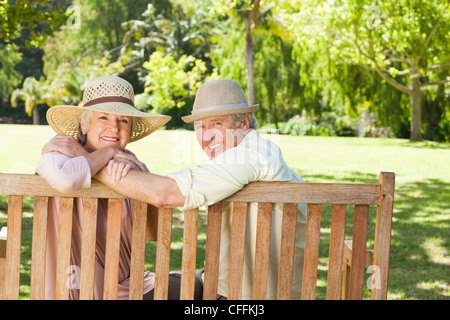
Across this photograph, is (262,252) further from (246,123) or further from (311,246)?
(246,123)

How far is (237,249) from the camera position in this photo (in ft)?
6.62

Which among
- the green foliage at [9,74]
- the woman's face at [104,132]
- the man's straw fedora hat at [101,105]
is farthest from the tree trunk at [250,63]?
the woman's face at [104,132]

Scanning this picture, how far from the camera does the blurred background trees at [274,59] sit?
20.9 meters

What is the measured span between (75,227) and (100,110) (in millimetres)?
453

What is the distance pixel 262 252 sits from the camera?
2.02 metres

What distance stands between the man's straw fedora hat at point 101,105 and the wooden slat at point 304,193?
2.04 ft

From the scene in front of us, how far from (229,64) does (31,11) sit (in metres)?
22.6

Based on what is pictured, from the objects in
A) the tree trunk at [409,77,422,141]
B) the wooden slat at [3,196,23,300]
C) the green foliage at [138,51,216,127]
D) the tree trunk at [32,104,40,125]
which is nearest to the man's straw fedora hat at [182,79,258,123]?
the wooden slat at [3,196,23,300]

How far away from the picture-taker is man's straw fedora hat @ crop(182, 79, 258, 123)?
226cm

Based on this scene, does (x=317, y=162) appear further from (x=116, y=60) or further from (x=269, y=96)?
(x=116, y=60)

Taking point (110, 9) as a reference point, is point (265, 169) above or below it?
below

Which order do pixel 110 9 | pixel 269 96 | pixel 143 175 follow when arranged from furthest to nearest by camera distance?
pixel 110 9, pixel 269 96, pixel 143 175

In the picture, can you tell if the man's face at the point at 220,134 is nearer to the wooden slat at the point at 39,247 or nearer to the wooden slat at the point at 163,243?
the wooden slat at the point at 163,243
